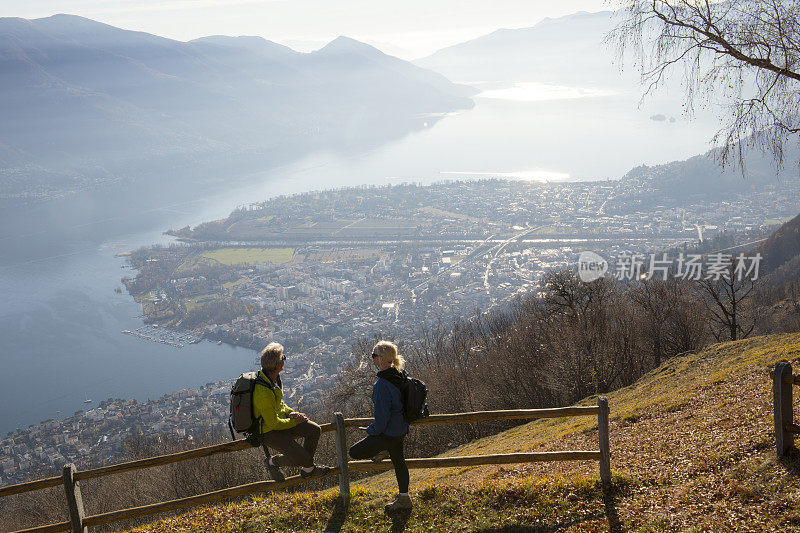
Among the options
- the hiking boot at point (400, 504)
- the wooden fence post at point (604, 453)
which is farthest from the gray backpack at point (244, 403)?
the wooden fence post at point (604, 453)

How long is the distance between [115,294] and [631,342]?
8332 cm

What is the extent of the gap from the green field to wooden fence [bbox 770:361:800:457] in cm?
9093

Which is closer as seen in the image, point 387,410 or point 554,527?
point 387,410

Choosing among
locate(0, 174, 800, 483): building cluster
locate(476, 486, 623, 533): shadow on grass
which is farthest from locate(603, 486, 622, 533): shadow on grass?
locate(0, 174, 800, 483): building cluster

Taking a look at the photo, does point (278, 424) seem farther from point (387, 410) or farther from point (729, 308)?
point (729, 308)

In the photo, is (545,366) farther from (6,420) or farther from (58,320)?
(58,320)

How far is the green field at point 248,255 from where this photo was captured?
9581 cm

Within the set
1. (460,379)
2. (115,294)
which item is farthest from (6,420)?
(460,379)

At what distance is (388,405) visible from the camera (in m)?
6.07

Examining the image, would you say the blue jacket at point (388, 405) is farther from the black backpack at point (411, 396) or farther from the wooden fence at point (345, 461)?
the wooden fence at point (345, 461)

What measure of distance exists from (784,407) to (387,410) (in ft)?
15.5

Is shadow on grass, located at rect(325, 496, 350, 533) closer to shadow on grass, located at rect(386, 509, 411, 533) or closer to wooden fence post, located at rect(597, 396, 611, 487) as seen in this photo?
shadow on grass, located at rect(386, 509, 411, 533)

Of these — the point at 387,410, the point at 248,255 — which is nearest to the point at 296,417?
the point at 387,410

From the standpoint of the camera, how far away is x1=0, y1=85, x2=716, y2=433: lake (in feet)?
198
